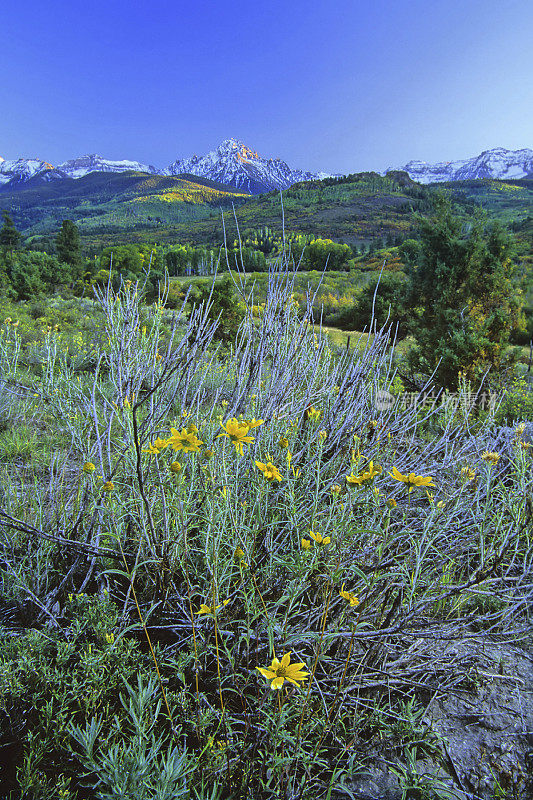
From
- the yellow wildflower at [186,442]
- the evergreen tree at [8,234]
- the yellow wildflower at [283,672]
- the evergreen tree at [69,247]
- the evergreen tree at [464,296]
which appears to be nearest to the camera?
the yellow wildflower at [283,672]

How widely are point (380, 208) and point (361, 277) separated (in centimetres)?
5471

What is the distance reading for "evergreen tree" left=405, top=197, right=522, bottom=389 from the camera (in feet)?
18.2

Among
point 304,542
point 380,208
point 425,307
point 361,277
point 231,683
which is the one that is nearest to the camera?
point 304,542

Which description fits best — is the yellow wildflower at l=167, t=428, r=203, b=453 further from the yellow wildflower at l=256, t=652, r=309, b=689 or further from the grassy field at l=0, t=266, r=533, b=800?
the yellow wildflower at l=256, t=652, r=309, b=689

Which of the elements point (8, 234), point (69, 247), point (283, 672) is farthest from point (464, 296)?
point (8, 234)

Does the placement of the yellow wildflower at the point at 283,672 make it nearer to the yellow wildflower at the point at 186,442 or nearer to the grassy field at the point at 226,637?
the grassy field at the point at 226,637

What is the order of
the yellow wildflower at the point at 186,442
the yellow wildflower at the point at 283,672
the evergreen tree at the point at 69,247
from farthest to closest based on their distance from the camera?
the evergreen tree at the point at 69,247
the yellow wildflower at the point at 186,442
the yellow wildflower at the point at 283,672

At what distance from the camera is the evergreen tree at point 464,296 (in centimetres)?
555

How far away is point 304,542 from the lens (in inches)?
41.0

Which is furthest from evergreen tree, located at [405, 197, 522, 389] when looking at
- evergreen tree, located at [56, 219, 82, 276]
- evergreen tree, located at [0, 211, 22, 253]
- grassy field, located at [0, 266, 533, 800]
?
evergreen tree, located at [0, 211, 22, 253]

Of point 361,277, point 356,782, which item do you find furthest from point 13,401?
point 361,277

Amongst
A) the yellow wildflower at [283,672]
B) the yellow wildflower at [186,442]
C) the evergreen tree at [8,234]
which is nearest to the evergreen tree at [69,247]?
the evergreen tree at [8,234]

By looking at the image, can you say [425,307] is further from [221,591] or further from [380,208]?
[380,208]

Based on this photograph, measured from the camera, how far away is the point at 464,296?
6004 millimetres
